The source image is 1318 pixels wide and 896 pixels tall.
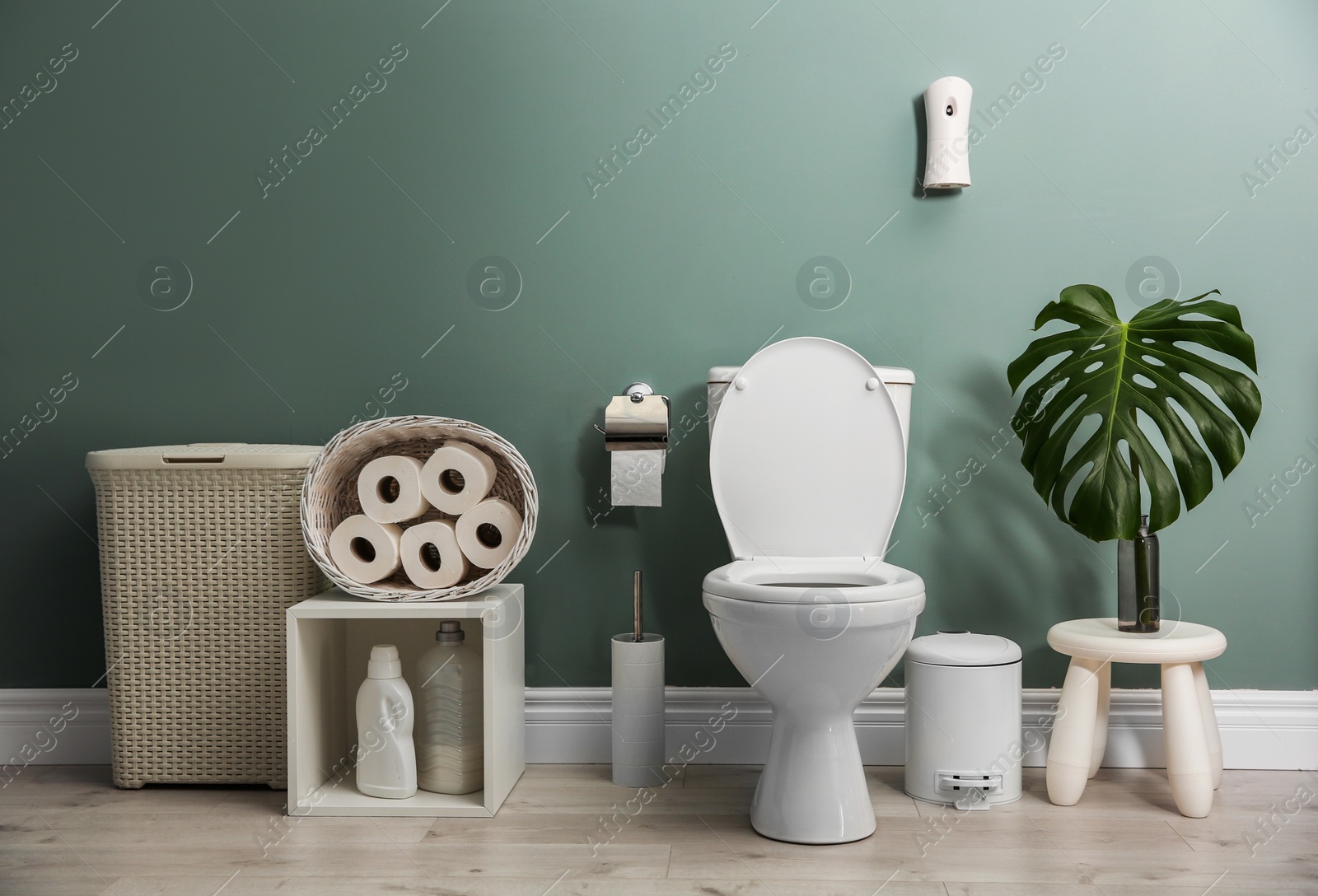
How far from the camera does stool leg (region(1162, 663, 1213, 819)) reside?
5.60ft

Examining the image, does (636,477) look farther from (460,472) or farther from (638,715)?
(638,715)

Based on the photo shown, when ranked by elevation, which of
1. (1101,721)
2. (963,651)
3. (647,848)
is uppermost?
(963,651)

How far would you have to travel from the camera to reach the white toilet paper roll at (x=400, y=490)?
5.91ft

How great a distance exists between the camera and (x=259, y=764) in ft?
6.13

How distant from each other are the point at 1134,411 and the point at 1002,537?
1.32 feet

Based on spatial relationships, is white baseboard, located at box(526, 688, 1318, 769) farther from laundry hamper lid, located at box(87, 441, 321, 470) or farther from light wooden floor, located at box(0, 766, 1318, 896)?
laundry hamper lid, located at box(87, 441, 321, 470)

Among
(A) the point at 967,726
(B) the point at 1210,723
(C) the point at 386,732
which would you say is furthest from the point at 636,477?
(B) the point at 1210,723

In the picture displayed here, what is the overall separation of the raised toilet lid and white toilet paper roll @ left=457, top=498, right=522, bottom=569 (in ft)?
1.33

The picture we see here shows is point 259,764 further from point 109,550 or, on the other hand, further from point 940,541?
point 940,541

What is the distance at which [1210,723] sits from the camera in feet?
5.99

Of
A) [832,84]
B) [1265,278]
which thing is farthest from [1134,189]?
[832,84]

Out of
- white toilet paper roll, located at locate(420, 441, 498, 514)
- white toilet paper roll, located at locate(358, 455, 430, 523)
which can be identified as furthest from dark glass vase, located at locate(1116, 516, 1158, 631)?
white toilet paper roll, located at locate(358, 455, 430, 523)

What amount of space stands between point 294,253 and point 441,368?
16.1 inches

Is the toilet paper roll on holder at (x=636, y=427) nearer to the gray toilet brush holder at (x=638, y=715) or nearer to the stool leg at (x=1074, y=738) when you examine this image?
the gray toilet brush holder at (x=638, y=715)
